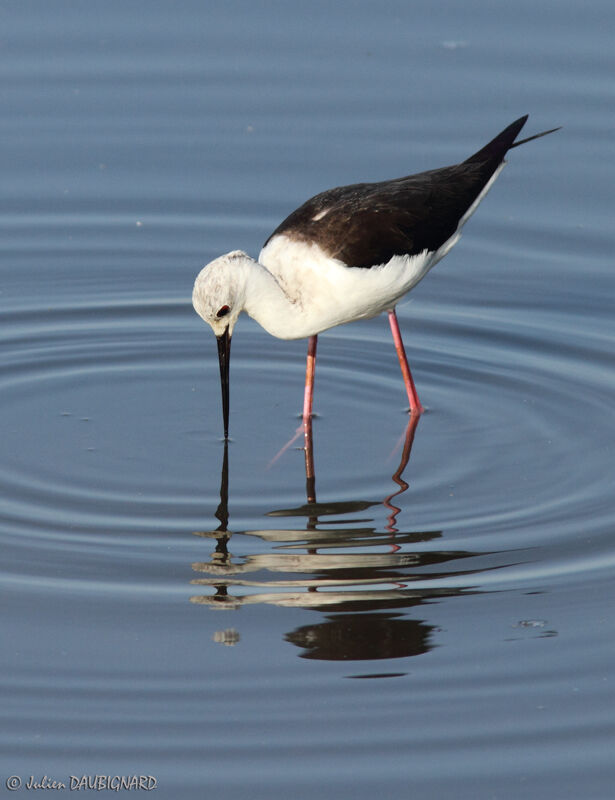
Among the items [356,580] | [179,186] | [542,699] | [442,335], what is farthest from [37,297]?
[542,699]

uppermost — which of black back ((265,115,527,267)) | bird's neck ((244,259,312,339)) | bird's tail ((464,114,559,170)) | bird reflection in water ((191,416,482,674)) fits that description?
bird's tail ((464,114,559,170))

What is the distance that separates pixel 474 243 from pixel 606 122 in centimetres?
184

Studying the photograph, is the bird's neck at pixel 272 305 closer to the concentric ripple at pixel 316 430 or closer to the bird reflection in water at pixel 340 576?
the concentric ripple at pixel 316 430

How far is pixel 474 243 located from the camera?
1035 cm

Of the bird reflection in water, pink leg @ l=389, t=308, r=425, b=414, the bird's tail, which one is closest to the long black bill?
the bird reflection in water

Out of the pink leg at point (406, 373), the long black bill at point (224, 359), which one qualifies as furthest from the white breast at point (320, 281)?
the pink leg at point (406, 373)

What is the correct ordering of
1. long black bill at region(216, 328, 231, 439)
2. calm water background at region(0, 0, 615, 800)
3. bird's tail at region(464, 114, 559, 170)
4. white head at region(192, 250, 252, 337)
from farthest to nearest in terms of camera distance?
bird's tail at region(464, 114, 559, 170) < long black bill at region(216, 328, 231, 439) < white head at region(192, 250, 252, 337) < calm water background at region(0, 0, 615, 800)

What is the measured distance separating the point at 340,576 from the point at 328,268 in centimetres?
190

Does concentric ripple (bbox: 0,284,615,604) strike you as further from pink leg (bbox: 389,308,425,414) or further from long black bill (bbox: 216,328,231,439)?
long black bill (bbox: 216,328,231,439)

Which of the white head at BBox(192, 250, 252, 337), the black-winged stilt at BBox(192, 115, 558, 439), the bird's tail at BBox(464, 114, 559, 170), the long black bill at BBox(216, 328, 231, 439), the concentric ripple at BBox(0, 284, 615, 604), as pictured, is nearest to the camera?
the concentric ripple at BBox(0, 284, 615, 604)

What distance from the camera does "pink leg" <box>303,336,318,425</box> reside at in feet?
27.2

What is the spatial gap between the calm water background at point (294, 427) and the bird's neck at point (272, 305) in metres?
0.62

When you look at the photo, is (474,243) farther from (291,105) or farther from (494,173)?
(291,105)

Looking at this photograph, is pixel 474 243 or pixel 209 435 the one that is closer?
pixel 209 435
